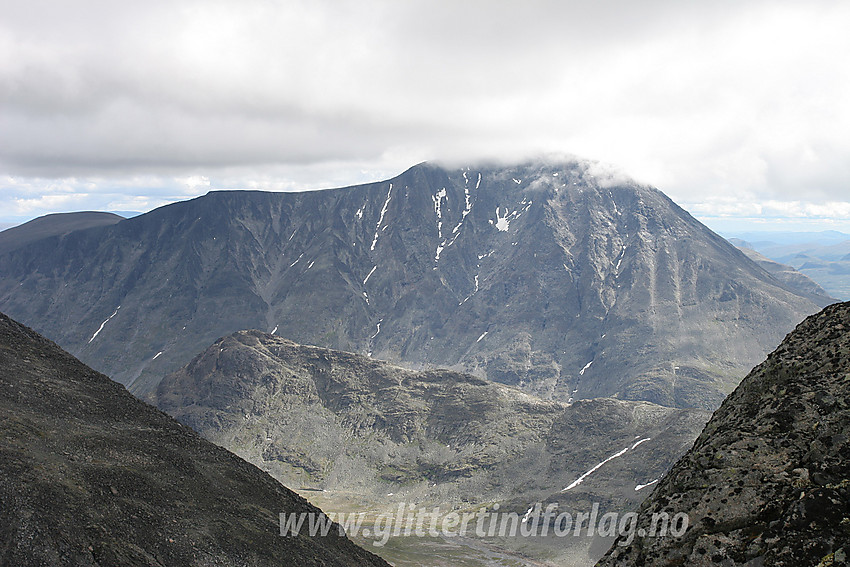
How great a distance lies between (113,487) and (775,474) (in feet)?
186

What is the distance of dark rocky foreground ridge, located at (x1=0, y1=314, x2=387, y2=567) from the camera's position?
45.3 metres

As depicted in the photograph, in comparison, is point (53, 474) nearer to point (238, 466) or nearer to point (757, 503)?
point (238, 466)

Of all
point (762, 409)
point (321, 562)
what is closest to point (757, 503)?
point (762, 409)

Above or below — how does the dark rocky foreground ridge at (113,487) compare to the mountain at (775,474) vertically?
below

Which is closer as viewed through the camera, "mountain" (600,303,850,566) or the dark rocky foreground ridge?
"mountain" (600,303,850,566)

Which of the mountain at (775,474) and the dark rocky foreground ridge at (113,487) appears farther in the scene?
the dark rocky foreground ridge at (113,487)

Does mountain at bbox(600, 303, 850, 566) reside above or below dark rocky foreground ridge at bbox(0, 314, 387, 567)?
above

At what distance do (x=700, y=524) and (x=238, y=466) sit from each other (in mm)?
74642

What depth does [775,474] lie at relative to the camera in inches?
931

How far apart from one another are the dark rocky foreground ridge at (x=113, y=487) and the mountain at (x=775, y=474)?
42.5m

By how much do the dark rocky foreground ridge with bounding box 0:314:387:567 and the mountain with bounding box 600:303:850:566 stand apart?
140 ft

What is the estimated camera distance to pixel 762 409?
27.8 m

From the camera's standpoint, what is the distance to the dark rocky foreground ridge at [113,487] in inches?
1784

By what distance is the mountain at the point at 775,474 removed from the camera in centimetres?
2027
